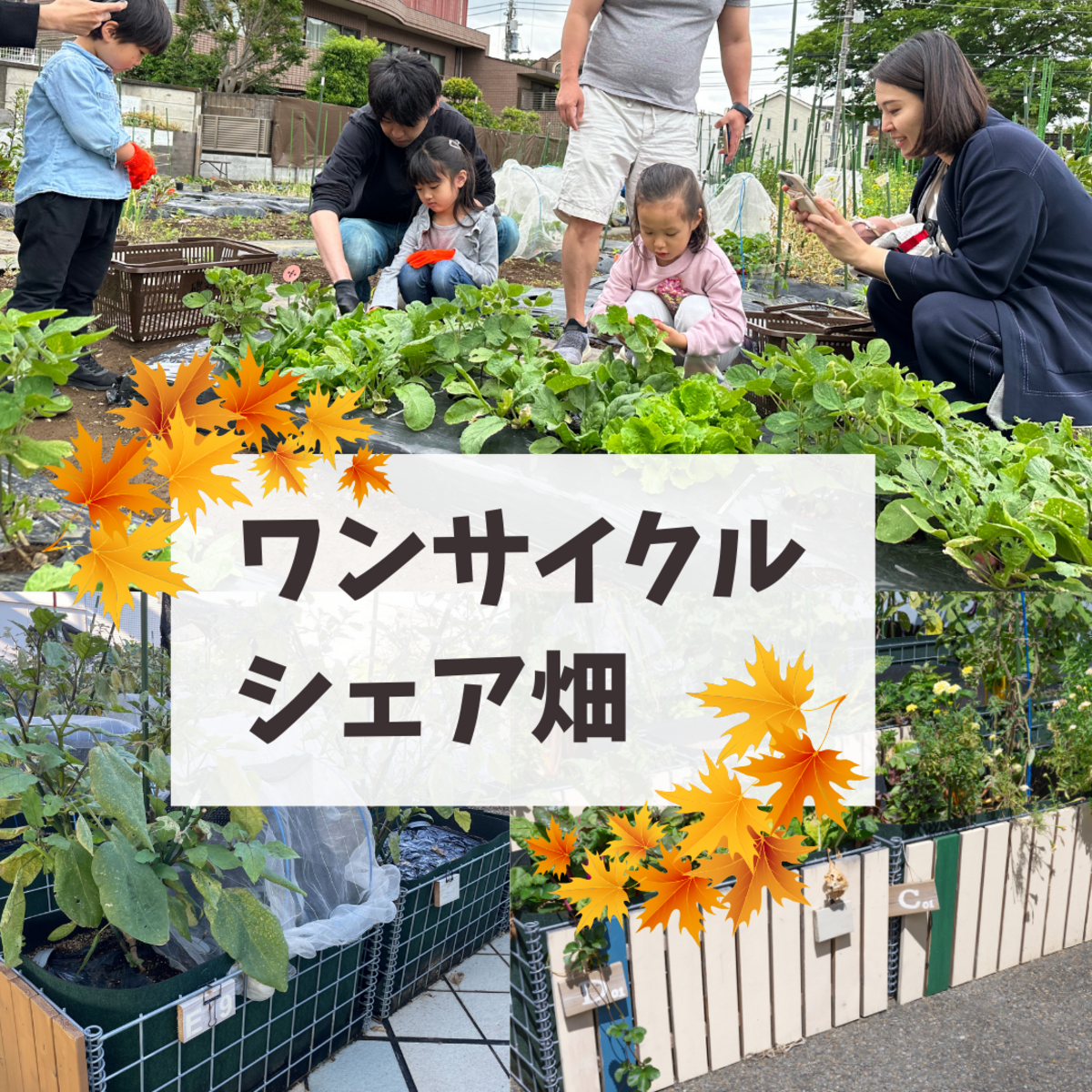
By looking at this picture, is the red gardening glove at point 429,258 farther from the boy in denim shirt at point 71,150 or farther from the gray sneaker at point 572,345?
the boy in denim shirt at point 71,150

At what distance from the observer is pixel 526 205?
679cm

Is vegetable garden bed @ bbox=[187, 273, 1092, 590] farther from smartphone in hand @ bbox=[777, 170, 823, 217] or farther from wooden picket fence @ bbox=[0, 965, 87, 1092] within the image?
wooden picket fence @ bbox=[0, 965, 87, 1092]

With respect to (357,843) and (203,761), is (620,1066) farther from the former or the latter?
(203,761)

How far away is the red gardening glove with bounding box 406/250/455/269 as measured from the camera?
2.79 metres

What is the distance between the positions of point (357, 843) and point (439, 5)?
1010 inches

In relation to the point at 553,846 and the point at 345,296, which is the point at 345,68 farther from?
the point at 553,846

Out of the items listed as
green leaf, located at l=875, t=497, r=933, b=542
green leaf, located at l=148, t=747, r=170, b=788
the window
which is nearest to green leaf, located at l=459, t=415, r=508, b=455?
green leaf, located at l=875, t=497, r=933, b=542

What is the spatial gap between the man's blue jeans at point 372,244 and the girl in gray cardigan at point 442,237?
→ 92 mm

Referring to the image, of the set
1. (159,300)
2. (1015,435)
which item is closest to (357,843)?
(1015,435)

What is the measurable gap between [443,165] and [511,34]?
1185 inches

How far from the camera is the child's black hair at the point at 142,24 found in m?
2.56

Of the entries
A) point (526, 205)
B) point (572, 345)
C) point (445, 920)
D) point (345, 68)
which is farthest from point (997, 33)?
point (445, 920)

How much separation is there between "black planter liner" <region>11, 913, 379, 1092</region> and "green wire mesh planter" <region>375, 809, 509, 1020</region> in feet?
0.11

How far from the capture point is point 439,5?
23.5 meters
